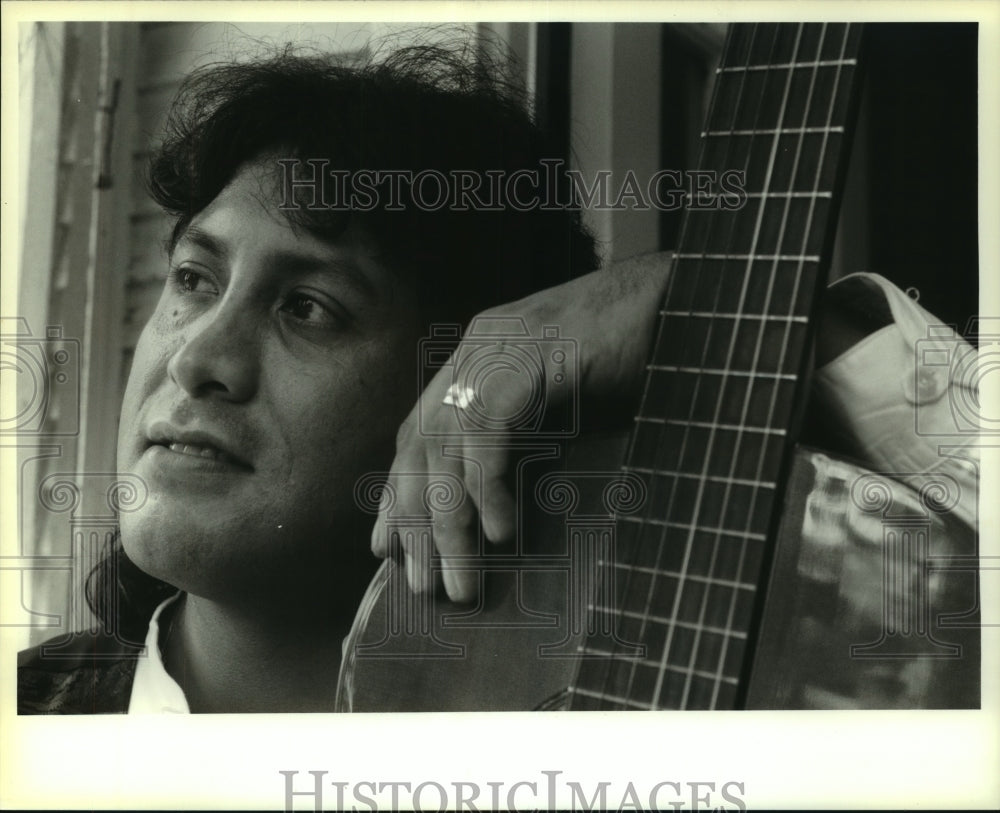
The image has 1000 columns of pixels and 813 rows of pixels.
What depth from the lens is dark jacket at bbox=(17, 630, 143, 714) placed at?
9.37 ft

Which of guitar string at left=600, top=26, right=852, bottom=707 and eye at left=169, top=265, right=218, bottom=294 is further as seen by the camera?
eye at left=169, top=265, right=218, bottom=294

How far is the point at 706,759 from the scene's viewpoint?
2.85 metres

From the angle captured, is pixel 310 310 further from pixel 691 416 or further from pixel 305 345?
pixel 691 416

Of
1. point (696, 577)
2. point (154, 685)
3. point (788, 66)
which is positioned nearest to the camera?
point (696, 577)

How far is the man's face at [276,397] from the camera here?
2.79 meters

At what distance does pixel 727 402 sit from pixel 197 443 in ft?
4.32

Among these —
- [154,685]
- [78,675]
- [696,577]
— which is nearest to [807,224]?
[696,577]

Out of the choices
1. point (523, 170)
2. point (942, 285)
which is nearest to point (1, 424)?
point (523, 170)

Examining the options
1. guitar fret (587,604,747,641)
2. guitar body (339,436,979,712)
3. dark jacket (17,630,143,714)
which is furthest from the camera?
dark jacket (17,630,143,714)

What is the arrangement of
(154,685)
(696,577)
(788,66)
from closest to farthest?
(696,577)
(788,66)
(154,685)

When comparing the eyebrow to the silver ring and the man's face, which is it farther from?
the silver ring

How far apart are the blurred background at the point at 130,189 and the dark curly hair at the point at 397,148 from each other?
2.2 inches

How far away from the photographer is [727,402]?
270cm

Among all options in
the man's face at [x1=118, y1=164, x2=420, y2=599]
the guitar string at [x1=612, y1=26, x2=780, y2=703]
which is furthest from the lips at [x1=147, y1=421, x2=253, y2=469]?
the guitar string at [x1=612, y1=26, x2=780, y2=703]
